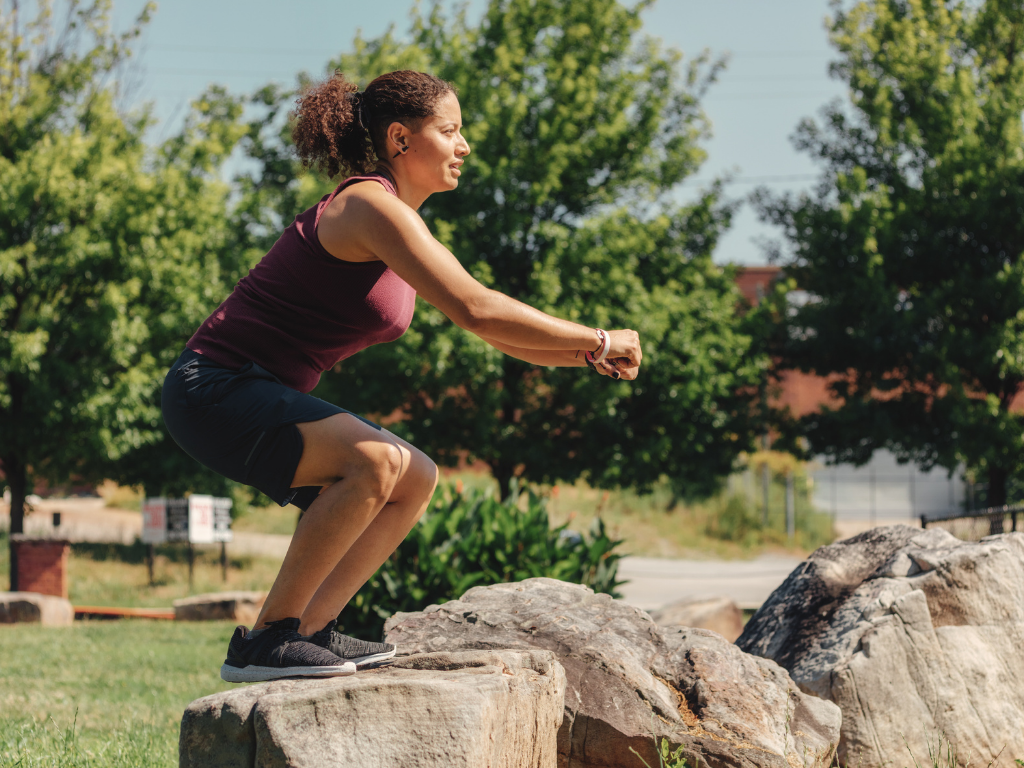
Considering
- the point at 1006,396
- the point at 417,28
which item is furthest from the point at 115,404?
the point at 1006,396

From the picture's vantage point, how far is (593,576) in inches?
297

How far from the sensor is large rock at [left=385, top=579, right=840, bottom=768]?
309cm

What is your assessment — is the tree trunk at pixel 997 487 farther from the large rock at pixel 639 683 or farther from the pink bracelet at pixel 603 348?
the pink bracelet at pixel 603 348

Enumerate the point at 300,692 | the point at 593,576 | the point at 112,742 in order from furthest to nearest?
the point at 593,576
the point at 112,742
the point at 300,692

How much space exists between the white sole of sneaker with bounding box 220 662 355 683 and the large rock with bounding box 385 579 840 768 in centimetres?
75

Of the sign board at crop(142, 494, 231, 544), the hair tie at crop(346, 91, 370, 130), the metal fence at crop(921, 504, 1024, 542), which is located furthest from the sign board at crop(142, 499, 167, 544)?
the hair tie at crop(346, 91, 370, 130)

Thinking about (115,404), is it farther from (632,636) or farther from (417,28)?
(632,636)

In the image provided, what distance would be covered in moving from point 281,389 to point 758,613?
312 centimetres

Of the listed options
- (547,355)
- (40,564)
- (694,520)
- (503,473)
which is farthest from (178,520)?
(694,520)

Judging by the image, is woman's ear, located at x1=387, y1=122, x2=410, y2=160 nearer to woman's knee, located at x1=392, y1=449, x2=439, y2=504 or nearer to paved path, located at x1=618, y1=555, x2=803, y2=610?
woman's knee, located at x1=392, y1=449, x2=439, y2=504

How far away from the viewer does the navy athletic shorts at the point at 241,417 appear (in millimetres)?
2543

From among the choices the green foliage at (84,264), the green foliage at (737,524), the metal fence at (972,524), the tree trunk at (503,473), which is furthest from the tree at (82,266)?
the green foliage at (737,524)

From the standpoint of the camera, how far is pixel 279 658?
259 cm

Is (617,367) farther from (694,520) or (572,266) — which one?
(694,520)
